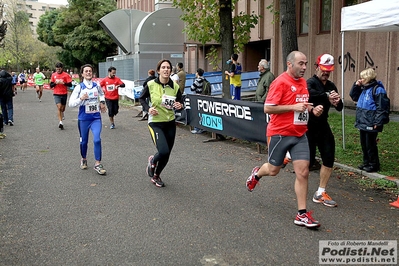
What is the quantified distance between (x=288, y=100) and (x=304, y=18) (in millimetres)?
16922

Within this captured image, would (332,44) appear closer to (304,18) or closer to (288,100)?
(304,18)

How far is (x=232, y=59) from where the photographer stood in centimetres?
1461

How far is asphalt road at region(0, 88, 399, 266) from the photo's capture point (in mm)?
4453

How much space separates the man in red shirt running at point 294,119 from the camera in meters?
5.12

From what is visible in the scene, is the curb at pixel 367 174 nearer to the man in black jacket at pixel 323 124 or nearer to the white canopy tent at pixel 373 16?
the man in black jacket at pixel 323 124

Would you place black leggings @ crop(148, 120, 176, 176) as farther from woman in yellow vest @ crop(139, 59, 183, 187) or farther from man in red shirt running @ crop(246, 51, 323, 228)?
man in red shirt running @ crop(246, 51, 323, 228)

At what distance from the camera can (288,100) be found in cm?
516

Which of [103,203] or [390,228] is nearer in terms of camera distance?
[390,228]

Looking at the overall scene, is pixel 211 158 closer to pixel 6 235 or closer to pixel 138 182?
pixel 138 182

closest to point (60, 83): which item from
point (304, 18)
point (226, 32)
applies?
point (226, 32)

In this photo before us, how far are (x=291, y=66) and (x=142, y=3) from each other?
146ft

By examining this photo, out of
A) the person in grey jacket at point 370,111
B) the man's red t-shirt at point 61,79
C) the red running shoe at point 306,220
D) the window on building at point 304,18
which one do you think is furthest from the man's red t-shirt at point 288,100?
the window on building at point 304,18

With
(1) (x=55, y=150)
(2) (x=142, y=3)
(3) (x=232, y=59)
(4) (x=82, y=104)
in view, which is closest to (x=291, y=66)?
(4) (x=82, y=104)

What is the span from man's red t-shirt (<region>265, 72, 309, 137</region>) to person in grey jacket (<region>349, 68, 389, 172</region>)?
2720 mm
